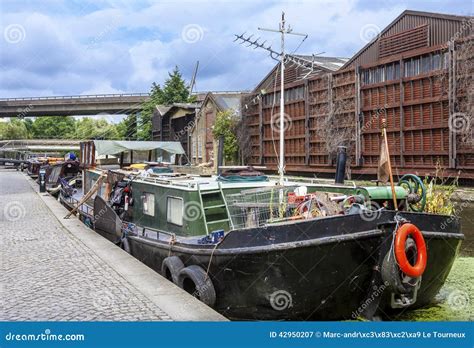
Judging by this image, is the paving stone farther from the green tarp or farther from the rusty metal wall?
the rusty metal wall

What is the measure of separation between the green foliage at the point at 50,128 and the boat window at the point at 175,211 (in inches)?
3635

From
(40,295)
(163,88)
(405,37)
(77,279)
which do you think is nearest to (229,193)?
(77,279)

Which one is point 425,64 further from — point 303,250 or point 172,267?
point 303,250

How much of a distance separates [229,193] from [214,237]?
1222 mm

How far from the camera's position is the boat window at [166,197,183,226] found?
8219 mm

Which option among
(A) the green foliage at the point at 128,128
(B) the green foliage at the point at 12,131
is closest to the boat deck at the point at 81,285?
(A) the green foliage at the point at 128,128

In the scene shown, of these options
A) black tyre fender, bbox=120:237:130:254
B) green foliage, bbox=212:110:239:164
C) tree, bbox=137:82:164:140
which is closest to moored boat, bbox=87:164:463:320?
black tyre fender, bbox=120:237:130:254

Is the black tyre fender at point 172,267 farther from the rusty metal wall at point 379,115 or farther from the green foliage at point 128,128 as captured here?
the green foliage at point 128,128

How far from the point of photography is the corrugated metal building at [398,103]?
17.5m

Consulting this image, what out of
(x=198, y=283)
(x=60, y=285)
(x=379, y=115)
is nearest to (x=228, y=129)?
(x=379, y=115)

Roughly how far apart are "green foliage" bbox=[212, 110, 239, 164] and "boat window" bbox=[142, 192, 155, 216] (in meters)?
Answer: 22.2
